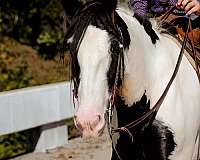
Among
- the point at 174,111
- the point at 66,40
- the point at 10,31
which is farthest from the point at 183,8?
the point at 10,31

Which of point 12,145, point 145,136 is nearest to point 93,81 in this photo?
point 145,136

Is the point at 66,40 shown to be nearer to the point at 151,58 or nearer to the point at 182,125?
the point at 151,58

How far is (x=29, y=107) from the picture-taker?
8.01 meters

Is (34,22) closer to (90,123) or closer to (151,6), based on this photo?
(151,6)

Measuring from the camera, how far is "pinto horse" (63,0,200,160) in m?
3.48

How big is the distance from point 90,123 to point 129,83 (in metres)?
0.56

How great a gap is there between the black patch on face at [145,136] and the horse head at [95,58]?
392 millimetres

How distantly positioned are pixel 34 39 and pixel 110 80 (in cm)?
1200

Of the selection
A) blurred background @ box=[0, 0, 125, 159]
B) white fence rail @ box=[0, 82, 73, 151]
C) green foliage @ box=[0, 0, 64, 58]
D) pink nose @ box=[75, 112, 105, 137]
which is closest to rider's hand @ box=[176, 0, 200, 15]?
pink nose @ box=[75, 112, 105, 137]

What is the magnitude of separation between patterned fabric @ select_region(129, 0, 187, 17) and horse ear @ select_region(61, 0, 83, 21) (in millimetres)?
687

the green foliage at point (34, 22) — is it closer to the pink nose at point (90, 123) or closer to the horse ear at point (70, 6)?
the horse ear at point (70, 6)

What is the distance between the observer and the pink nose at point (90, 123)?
11.1 ft

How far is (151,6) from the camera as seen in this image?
14.9 feet

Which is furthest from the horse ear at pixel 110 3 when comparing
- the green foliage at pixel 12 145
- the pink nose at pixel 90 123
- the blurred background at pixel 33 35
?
the blurred background at pixel 33 35
